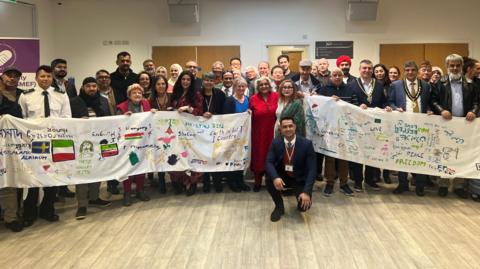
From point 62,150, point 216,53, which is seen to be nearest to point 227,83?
point 62,150

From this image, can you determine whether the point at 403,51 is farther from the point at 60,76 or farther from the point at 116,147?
the point at 60,76

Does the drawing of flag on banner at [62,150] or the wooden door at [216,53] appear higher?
the wooden door at [216,53]

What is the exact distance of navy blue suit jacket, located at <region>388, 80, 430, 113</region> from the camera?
445cm

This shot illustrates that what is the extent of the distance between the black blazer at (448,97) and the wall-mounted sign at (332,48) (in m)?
4.10

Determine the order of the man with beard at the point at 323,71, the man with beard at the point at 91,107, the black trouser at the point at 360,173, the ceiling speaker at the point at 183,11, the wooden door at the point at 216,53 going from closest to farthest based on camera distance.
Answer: the man with beard at the point at 91,107 < the black trouser at the point at 360,173 < the man with beard at the point at 323,71 < the ceiling speaker at the point at 183,11 < the wooden door at the point at 216,53

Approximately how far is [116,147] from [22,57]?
1.94m

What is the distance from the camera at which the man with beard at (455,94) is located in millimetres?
4270

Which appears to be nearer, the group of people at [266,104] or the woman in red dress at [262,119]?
the group of people at [266,104]

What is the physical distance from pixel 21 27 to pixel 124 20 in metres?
1.96

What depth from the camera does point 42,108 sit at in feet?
12.6

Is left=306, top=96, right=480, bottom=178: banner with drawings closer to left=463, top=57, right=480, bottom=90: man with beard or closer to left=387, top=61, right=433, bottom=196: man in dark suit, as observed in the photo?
left=387, top=61, right=433, bottom=196: man in dark suit

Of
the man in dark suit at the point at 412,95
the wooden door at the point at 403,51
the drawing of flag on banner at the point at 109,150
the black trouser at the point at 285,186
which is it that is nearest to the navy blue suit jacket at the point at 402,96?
the man in dark suit at the point at 412,95

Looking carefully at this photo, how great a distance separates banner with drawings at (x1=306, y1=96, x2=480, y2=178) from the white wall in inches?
168

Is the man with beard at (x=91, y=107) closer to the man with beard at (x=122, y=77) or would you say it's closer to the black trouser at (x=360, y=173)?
the man with beard at (x=122, y=77)
